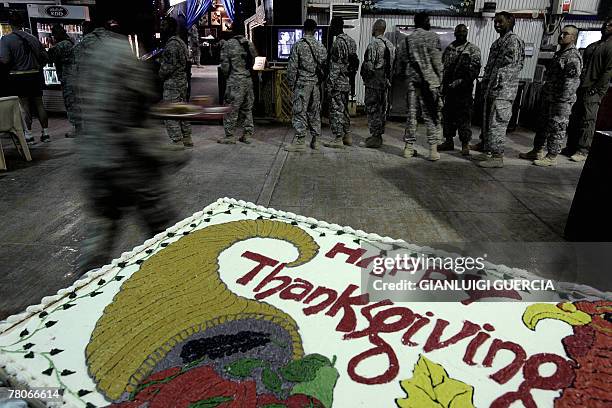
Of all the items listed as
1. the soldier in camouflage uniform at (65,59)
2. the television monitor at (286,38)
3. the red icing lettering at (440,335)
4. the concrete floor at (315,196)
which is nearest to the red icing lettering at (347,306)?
the red icing lettering at (440,335)

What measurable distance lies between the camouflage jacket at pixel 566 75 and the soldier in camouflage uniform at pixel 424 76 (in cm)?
126

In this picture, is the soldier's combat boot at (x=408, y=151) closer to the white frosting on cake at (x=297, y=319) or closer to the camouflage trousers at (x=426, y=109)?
the camouflage trousers at (x=426, y=109)

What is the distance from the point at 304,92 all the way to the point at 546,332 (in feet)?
13.8

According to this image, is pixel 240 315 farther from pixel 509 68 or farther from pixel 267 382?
pixel 509 68

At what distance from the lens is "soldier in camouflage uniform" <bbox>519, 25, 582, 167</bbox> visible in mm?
4297

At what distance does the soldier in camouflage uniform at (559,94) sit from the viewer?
4297 millimetres

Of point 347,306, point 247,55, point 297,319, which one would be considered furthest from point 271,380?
point 247,55

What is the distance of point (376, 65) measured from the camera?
201 inches

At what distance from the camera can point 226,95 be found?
210 inches

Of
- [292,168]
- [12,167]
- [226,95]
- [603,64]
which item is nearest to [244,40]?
[226,95]

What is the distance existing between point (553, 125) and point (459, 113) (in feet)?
3.48

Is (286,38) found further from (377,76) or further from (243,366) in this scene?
(243,366)

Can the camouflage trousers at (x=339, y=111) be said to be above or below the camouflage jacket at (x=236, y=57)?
below

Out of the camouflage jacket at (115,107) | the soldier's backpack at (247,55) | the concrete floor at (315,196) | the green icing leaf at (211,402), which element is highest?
the soldier's backpack at (247,55)
